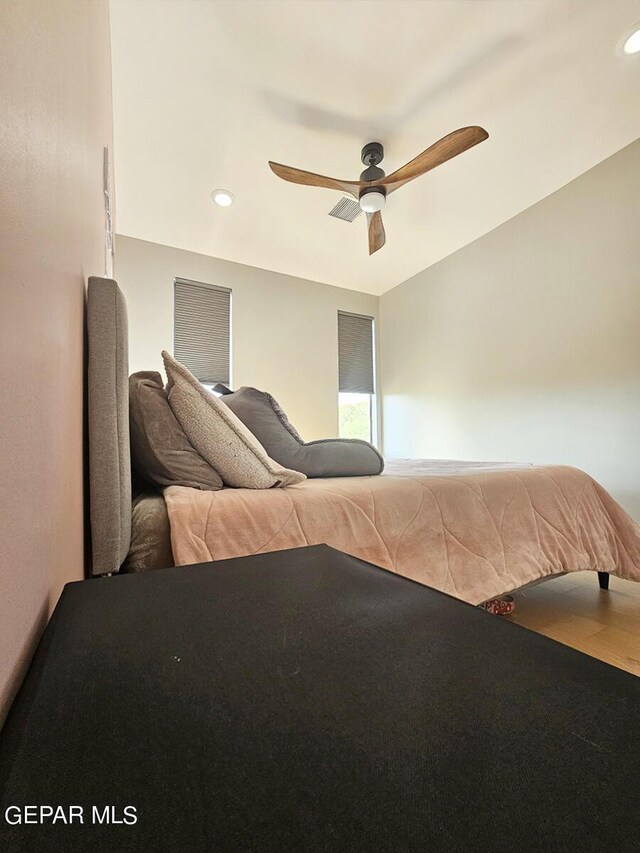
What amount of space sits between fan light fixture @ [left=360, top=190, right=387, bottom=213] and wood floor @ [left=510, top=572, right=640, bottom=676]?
2588mm

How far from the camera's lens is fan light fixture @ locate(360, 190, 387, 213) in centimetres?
263

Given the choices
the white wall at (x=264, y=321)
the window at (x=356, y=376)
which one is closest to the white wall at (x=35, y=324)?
the white wall at (x=264, y=321)

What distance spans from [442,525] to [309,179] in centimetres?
228

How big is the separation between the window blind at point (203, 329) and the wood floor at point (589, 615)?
327 centimetres

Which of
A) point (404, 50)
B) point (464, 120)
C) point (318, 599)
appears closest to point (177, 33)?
point (404, 50)

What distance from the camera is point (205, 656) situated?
40 centimetres

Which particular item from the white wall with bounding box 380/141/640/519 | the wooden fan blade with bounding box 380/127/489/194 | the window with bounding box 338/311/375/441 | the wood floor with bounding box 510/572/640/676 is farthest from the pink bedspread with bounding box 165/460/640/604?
the window with bounding box 338/311/375/441

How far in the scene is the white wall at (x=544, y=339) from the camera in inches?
109

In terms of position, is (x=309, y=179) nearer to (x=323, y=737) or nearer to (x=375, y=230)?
(x=375, y=230)

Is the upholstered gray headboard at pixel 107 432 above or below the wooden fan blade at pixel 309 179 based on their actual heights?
below

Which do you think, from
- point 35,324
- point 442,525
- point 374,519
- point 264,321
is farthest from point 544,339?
point 35,324

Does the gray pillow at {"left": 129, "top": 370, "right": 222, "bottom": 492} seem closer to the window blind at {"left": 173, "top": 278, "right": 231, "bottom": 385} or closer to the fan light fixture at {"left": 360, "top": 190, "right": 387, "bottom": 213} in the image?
the fan light fixture at {"left": 360, "top": 190, "right": 387, "bottom": 213}

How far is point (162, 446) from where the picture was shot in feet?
4.11

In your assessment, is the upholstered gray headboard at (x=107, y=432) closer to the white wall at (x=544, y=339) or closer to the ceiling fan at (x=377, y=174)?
the ceiling fan at (x=377, y=174)
